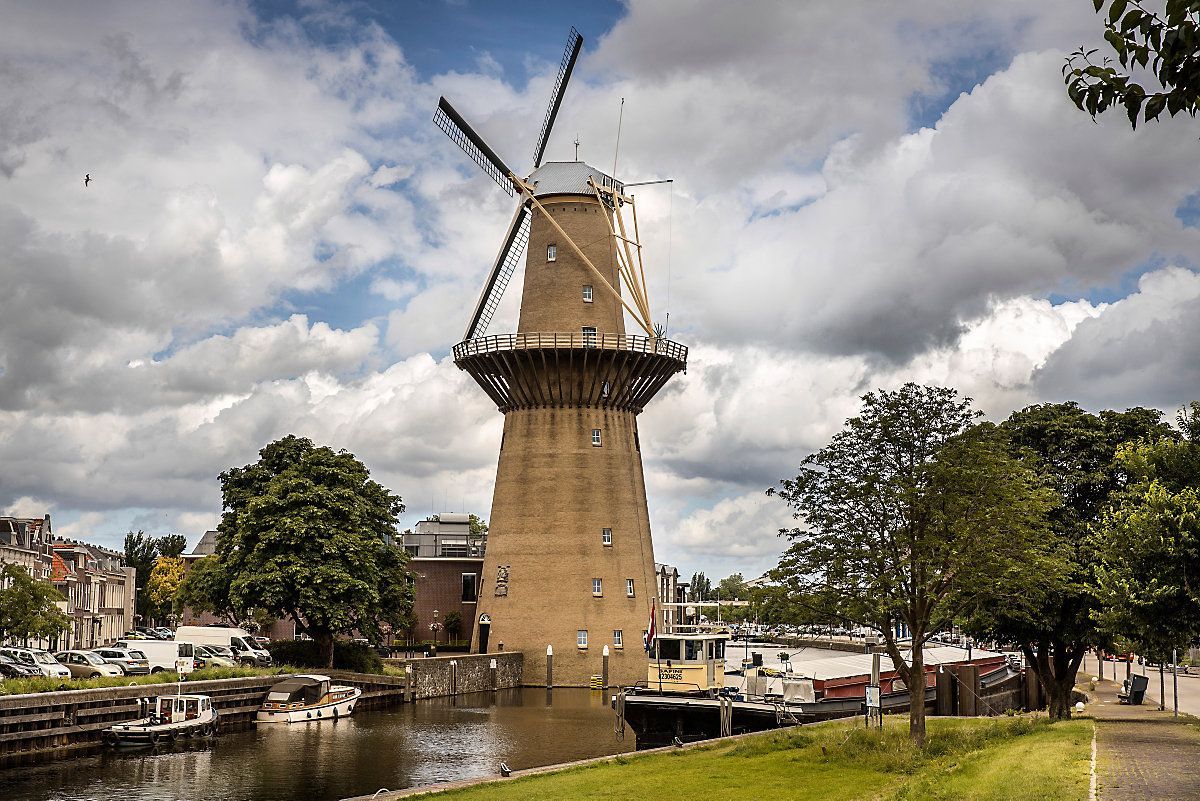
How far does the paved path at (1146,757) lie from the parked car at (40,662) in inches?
1450

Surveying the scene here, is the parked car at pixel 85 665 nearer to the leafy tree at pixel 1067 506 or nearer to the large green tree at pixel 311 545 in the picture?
the large green tree at pixel 311 545

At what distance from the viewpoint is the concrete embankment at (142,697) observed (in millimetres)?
37938

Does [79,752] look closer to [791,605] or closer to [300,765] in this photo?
[300,765]

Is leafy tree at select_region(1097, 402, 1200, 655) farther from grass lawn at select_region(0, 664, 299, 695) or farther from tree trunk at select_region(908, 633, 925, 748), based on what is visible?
grass lawn at select_region(0, 664, 299, 695)

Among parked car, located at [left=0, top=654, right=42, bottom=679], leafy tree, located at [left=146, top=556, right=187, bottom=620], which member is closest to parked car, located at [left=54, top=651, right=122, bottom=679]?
parked car, located at [left=0, top=654, right=42, bottom=679]

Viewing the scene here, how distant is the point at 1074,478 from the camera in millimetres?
38531

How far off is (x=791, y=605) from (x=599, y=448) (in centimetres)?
3983

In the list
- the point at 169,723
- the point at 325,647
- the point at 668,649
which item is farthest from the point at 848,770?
the point at 325,647

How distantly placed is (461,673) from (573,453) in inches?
569

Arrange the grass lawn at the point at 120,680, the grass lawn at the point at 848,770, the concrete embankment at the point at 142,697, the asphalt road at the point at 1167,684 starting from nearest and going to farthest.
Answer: the grass lawn at the point at 848,770 < the concrete embankment at the point at 142,697 < the grass lawn at the point at 120,680 < the asphalt road at the point at 1167,684

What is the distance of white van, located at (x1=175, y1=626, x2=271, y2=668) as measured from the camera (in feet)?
207

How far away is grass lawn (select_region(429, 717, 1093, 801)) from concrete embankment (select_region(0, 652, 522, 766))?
19.4 meters

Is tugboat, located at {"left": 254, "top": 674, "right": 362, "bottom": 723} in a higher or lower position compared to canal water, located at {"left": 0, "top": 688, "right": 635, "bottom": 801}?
higher

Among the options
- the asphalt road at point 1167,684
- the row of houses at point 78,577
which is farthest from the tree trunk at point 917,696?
the row of houses at point 78,577
